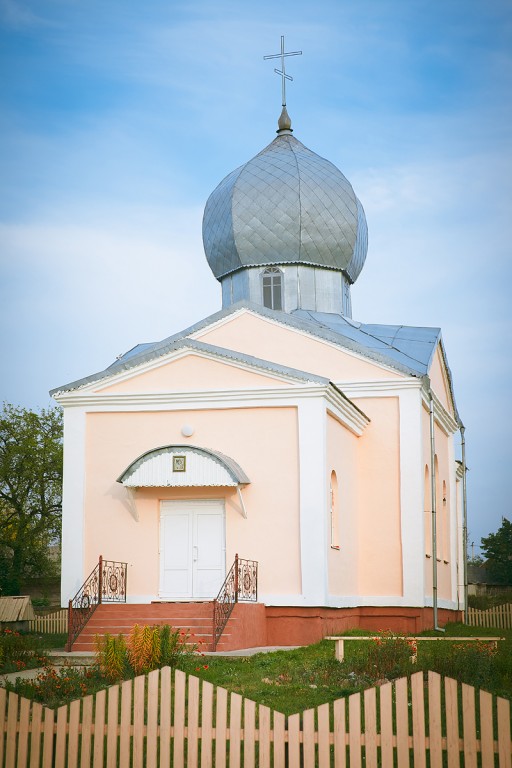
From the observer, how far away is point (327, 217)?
23281 mm

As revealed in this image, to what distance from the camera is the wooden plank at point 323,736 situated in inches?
272

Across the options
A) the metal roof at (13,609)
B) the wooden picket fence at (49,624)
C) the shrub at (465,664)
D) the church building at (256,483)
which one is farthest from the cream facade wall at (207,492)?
the wooden picket fence at (49,624)

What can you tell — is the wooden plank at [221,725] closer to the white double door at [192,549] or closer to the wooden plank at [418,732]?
the wooden plank at [418,732]

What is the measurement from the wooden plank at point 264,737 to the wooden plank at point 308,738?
0.82ft

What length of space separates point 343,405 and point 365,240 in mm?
7970

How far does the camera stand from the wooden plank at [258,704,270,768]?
7.02m

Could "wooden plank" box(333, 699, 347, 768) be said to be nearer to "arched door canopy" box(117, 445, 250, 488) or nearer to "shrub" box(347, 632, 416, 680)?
"shrub" box(347, 632, 416, 680)

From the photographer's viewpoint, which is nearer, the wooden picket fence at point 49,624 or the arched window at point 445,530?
the arched window at point 445,530

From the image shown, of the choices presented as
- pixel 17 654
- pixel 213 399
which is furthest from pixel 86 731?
pixel 213 399

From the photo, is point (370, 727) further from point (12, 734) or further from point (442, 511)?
point (442, 511)

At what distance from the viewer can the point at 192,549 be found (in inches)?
687

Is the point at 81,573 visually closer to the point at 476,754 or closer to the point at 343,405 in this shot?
the point at 343,405

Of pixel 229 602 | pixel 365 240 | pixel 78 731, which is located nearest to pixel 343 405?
pixel 229 602

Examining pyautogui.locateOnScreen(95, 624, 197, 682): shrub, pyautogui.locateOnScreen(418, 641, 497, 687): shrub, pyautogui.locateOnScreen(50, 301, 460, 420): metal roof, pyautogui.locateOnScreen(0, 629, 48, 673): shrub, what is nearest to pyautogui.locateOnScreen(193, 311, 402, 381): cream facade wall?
pyautogui.locateOnScreen(50, 301, 460, 420): metal roof
